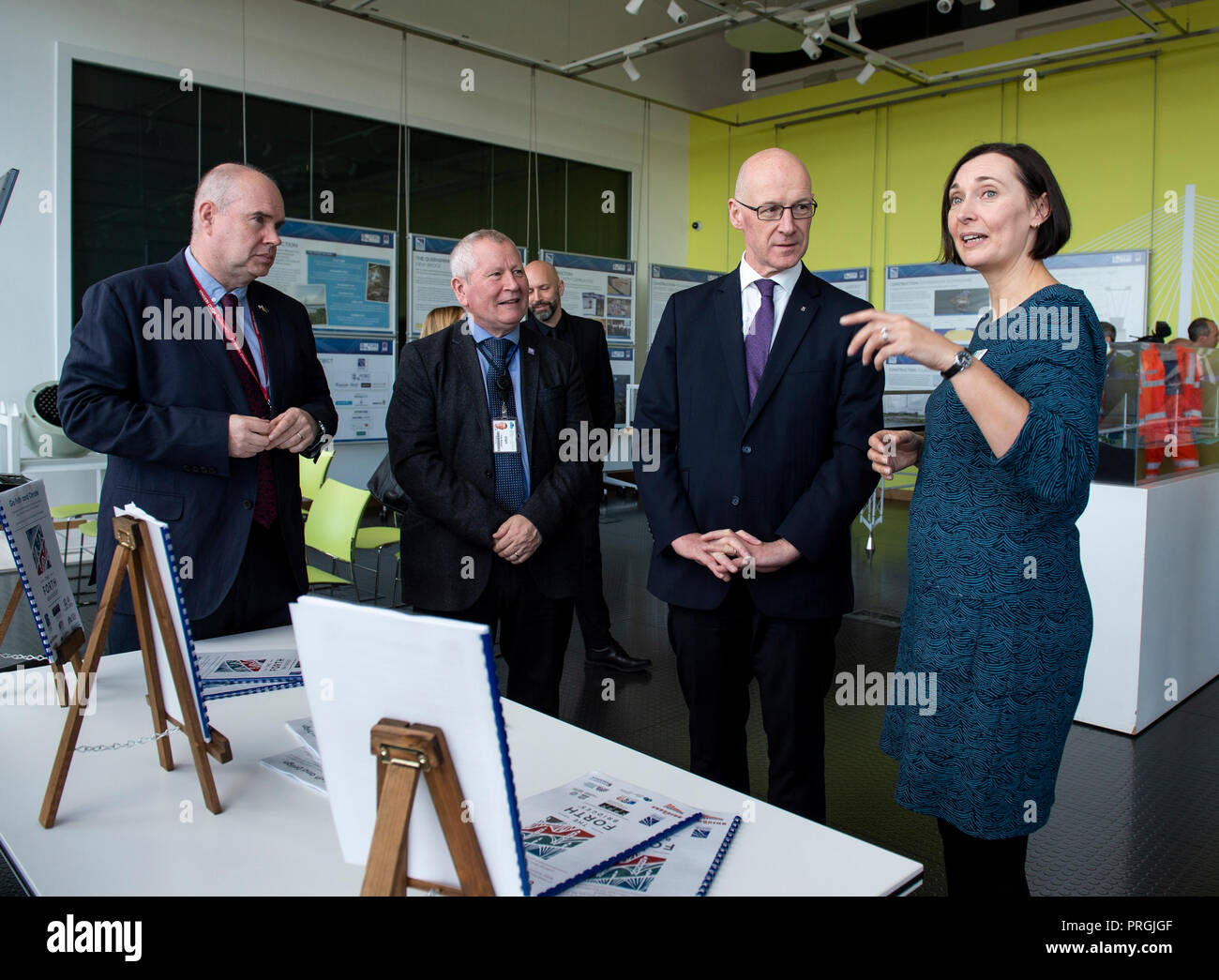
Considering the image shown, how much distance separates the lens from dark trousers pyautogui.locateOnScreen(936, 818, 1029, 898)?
1588mm

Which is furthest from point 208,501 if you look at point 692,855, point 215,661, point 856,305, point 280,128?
point 280,128

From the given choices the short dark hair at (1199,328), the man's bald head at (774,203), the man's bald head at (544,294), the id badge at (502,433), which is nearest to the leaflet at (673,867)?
the man's bald head at (774,203)

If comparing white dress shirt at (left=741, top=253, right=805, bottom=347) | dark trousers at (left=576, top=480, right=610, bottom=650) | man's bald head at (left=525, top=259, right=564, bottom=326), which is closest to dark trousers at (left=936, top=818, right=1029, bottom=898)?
white dress shirt at (left=741, top=253, right=805, bottom=347)

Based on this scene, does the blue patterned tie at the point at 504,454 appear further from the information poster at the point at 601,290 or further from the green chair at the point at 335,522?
the information poster at the point at 601,290

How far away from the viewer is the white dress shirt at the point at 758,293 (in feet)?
7.16

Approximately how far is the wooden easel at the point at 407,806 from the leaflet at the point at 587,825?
0.19 meters

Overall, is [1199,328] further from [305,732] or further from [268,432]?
[305,732]

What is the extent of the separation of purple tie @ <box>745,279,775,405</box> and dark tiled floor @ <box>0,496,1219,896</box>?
1434 mm

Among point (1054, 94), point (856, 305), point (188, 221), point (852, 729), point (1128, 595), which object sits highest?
point (1054, 94)

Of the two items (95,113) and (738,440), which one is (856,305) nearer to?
(738,440)

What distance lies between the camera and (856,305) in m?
2.22

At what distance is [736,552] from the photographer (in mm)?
2059

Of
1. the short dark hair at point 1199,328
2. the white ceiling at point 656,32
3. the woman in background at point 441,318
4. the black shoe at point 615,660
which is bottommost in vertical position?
the black shoe at point 615,660
